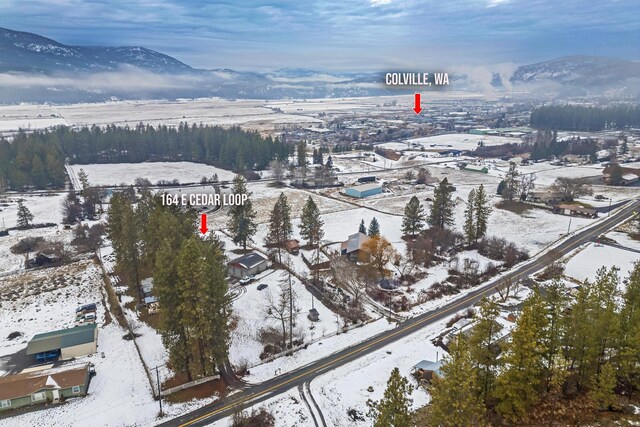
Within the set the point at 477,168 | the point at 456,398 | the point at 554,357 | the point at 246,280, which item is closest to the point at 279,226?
the point at 246,280

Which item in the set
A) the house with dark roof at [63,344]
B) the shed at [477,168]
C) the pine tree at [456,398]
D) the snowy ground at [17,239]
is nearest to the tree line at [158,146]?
the snowy ground at [17,239]

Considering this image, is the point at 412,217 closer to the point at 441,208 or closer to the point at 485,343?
the point at 441,208

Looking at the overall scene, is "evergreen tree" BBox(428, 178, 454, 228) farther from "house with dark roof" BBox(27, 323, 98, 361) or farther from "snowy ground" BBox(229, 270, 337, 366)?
"house with dark roof" BBox(27, 323, 98, 361)

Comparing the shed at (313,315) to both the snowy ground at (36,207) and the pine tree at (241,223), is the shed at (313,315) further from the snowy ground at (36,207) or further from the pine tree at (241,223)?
the snowy ground at (36,207)

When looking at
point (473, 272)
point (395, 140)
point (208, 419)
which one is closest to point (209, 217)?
point (473, 272)

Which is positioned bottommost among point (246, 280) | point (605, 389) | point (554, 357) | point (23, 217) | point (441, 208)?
point (246, 280)

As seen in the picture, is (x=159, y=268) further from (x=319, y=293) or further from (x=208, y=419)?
(x=319, y=293)

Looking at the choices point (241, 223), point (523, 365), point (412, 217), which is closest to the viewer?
point (523, 365)
